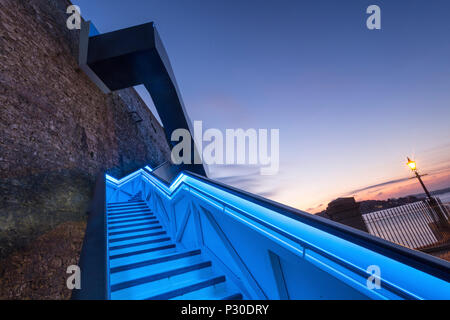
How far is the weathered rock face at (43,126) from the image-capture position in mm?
3443

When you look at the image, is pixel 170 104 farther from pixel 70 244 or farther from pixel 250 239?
pixel 250 239

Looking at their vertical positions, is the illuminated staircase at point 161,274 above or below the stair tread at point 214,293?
above

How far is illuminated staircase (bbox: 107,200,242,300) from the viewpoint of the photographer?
192 cm

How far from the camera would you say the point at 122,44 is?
5805 millimetres

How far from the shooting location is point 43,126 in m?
4.38

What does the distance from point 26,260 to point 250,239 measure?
144 inches

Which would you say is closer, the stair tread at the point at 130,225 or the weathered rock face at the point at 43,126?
the weathered rock face at the point at 43,126

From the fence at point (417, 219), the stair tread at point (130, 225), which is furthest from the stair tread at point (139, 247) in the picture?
the fence at point (417, 219)

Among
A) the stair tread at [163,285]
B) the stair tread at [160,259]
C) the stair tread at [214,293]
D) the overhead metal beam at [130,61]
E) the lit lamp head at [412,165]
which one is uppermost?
the overhead metal beam at [130,61]

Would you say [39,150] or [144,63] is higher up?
[144,63]

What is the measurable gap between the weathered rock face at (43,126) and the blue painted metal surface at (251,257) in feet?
5.08

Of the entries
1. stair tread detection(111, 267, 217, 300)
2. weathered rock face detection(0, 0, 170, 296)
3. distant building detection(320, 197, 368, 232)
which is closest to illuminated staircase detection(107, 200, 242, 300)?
stair tread detection(111, 267, 217, 300)

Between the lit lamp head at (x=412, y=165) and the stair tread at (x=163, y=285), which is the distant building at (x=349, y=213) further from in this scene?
the stair tread at (x=163, y=285)
